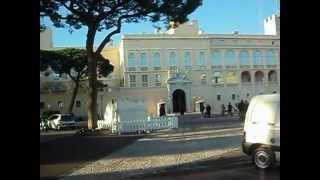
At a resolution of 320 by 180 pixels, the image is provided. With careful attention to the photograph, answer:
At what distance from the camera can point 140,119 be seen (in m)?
4.15

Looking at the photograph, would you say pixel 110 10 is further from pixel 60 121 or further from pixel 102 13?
pixel 60 121

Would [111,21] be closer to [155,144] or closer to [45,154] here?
[45,154]

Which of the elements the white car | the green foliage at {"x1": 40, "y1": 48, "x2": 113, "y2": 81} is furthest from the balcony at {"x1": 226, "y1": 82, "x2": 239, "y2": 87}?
the white car

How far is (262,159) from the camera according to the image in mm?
3865

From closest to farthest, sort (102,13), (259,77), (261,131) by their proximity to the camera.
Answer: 1. (102,13)
2. (259,77)
3. (261,131)

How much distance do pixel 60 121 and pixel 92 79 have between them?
1.71ft

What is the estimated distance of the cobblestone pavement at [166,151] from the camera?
3.92 meters

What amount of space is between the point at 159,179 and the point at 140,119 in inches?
27.7

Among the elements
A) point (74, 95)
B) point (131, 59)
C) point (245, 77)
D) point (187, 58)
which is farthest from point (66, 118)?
point (245, 77)

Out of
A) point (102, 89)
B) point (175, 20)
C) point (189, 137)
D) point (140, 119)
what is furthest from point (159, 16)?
point (189, 137)

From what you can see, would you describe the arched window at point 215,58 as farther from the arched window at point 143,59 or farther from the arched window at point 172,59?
the arched window at point 143,59

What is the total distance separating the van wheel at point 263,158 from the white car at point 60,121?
1.60m

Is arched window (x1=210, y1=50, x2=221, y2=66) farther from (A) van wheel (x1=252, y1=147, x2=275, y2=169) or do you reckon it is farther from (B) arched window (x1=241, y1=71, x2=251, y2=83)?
(A) van wheel (x1=252, y1=147, x2=275, y2=169)

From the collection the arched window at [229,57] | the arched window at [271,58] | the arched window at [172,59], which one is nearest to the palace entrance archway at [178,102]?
the arched window at [172,59]
